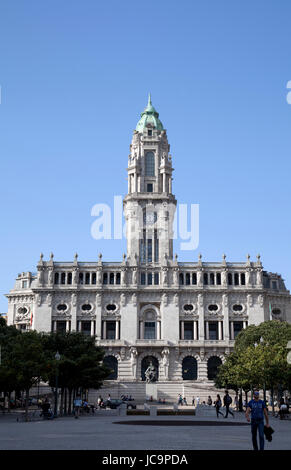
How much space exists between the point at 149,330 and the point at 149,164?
37408 millimetres

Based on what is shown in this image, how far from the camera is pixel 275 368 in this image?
60125 millimetres

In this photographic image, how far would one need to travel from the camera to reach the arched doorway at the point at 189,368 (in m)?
113

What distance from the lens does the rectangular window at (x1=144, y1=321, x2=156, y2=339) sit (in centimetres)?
11618

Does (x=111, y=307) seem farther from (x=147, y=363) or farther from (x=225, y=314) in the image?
(x=225, y=314)

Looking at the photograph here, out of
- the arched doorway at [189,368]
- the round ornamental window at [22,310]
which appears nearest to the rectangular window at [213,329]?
the arched doorway at [189,368]

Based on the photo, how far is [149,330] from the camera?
382 ft

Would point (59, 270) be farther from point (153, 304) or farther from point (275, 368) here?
point (275, 368)

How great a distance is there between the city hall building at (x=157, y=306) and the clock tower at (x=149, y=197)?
0.45 m

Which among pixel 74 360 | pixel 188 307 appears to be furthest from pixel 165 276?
pixel 74 360

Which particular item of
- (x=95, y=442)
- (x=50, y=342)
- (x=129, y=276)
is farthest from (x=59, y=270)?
(x=95, y=442)

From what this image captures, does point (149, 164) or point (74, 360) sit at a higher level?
point (149, 164)

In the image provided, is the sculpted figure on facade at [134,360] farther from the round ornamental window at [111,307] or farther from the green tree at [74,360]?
the green tree at [74,360]

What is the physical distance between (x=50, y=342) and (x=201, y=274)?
5391 centimetres

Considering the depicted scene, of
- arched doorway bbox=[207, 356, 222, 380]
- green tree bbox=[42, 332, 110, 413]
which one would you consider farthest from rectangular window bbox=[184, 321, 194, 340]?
green tree bbox=[42, 332, 110, 413]
